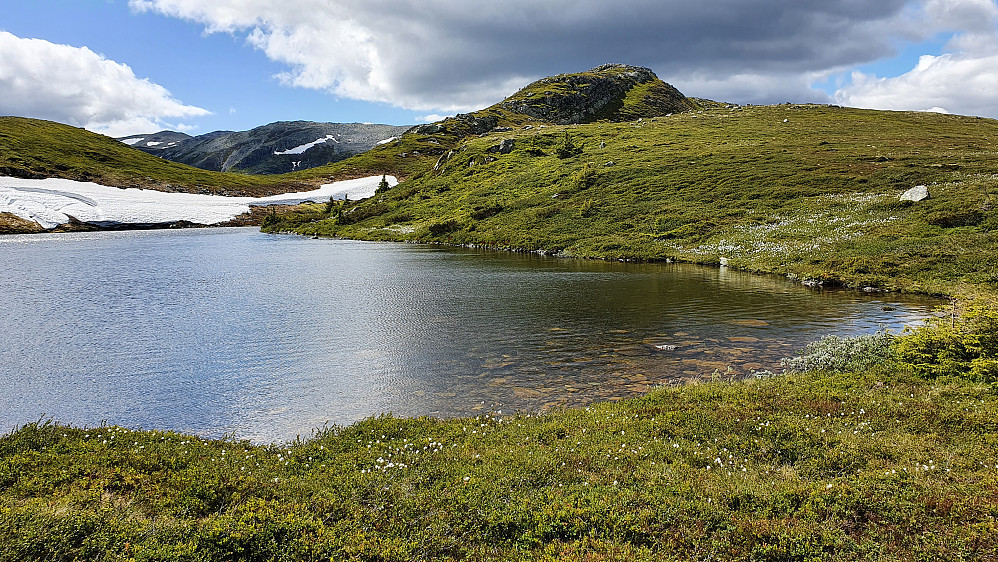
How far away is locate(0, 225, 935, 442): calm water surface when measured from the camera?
15.6 meters

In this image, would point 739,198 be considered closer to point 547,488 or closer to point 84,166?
point 547,488

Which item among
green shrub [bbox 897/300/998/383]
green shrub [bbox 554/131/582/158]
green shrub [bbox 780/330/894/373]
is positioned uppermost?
green shrub [bbox 554/131/582/158]

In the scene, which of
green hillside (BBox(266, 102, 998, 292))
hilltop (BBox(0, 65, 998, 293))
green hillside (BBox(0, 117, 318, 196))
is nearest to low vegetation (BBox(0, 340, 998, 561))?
green hillside (BBox(266, 102, 998, 292))

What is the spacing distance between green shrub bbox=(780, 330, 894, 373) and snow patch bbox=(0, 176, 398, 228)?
448 ft

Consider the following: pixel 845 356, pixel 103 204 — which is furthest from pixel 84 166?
pixel 845 356

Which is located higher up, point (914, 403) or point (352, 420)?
point (914, 403)

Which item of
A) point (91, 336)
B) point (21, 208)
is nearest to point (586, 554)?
point (91, 336)

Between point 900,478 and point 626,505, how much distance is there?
5.23 metres

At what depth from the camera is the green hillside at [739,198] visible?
39562mm

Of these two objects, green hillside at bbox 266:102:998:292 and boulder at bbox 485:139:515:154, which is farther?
boulder at bbox 485:139:515:154

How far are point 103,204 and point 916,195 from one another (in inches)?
6098

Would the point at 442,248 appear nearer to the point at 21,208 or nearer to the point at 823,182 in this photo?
the point at 823,182

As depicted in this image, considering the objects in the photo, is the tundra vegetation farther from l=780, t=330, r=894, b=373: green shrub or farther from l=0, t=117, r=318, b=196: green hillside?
l=0, t=117, r=318, b=196: green hillside

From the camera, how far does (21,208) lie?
10438 cm
